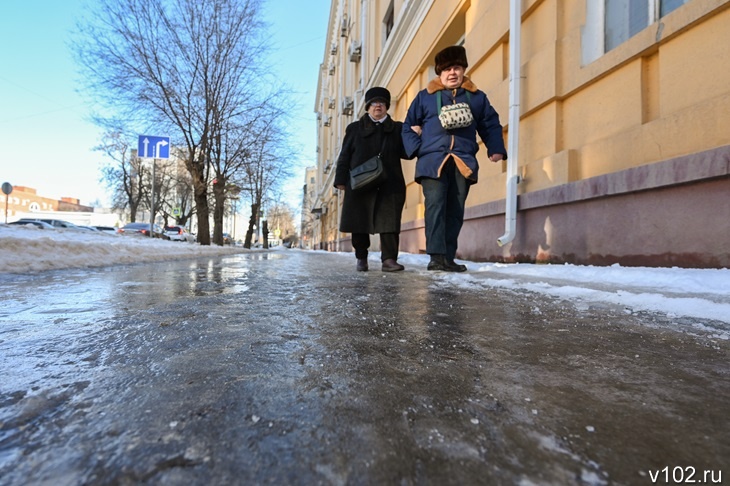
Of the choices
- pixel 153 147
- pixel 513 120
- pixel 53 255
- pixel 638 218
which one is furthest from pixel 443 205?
pixel 153 147

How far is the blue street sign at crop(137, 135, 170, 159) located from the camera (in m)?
10.2

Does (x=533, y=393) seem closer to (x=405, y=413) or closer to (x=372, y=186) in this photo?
(x=405, y=413)

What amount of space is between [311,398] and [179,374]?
33cm

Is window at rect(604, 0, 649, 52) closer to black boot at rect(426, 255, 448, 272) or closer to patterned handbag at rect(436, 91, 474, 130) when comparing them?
patterned handbag at rect(436, 91, 474, 130)

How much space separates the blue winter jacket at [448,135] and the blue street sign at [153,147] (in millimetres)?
8769

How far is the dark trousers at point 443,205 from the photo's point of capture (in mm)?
3420

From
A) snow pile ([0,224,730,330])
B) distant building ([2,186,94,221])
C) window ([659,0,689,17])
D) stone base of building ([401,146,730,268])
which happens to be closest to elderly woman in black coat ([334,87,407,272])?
snow pile ([0,224,730,330])

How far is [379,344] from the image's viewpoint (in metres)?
1.12

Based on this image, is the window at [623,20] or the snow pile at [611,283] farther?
the window at [623,20]

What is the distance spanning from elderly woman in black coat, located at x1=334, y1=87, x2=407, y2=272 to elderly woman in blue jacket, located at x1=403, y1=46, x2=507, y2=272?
0.25 m

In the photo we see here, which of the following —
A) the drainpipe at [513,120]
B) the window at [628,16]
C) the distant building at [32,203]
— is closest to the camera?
the window at [628,16]

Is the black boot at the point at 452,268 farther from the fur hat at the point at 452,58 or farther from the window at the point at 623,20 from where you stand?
the window at the point at 623,20

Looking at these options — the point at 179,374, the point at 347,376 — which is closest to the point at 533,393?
the point at 347,376

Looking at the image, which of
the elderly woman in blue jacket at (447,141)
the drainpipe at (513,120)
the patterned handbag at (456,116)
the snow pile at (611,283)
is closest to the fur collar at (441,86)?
the elderly woman in blue jacket at (447,141)
